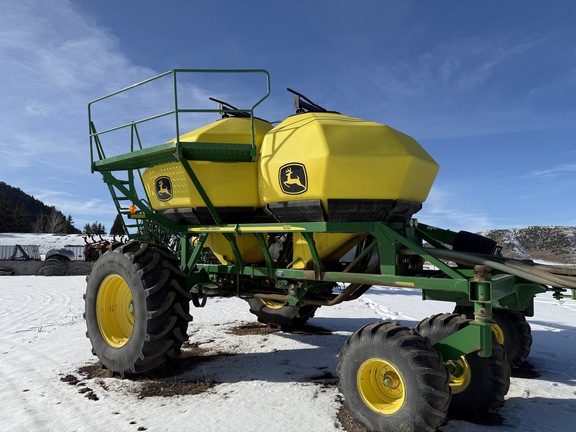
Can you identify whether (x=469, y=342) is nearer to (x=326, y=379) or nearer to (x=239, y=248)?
(x=326, y=379)

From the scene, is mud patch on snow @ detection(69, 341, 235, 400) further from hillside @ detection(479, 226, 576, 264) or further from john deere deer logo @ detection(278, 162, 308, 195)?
hillside @ detection(479, 226, 576, 264)

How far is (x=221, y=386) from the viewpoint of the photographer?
4242 mm

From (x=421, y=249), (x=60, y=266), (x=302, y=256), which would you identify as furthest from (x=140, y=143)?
(x=60, y=266)

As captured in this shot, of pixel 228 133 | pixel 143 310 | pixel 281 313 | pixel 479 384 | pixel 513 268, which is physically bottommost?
pixel 479 384

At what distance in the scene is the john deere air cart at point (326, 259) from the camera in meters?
3.25

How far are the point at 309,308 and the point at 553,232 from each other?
60.6 meters

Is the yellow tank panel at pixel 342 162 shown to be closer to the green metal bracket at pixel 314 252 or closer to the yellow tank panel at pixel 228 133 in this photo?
the green metal bracket at pixel 314 252

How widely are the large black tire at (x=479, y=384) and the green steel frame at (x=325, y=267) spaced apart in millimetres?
421

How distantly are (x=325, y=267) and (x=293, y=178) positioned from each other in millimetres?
1085

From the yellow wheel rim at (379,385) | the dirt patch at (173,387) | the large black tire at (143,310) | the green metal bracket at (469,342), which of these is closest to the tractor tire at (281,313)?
the large black tire at (143,310)

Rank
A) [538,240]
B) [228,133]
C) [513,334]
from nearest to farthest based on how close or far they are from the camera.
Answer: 1. [513,334]
2. [228,133]
3. [538,240]

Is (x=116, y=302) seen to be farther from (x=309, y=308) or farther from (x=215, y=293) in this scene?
(x=309, y=308)

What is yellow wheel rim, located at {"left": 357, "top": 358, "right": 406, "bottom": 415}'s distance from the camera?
3.24 m

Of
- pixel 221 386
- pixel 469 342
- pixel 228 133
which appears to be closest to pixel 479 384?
pixel 469 342
